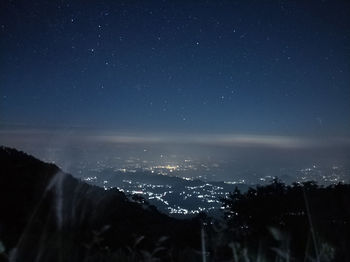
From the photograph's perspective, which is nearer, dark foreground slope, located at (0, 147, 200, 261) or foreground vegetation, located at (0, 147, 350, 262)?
foreground vegetation, located at (0, 147, 350, 262)

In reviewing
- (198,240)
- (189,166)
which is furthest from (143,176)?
(198,240)

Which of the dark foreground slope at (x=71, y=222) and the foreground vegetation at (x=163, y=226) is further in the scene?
the dark foreground slope at (x=71, y=222)

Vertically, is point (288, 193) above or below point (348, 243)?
above

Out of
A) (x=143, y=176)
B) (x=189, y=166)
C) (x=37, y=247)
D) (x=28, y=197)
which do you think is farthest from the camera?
(x=189, y=166)

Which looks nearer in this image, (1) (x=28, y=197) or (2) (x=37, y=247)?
(2) (x=37, y=247)

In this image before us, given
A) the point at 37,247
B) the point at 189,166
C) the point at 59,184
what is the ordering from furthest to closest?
the point at 189,166 < the point at 59,184 < the point at 37,247

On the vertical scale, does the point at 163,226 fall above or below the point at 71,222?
below

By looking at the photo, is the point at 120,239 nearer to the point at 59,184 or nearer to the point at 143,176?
the point at 59,184

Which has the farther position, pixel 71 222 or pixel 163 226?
pixel 163 226
